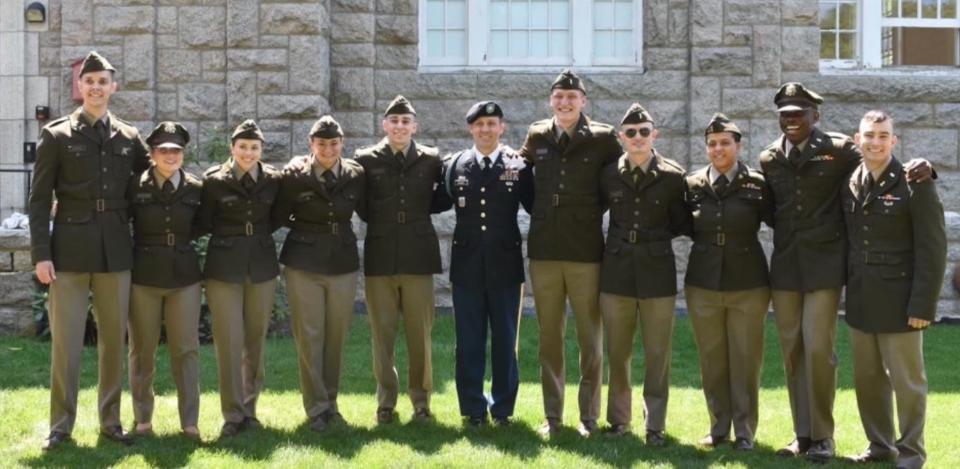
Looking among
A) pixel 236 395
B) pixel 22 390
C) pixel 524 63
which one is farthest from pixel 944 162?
pixel 22 390

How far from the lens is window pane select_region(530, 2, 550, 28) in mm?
11289

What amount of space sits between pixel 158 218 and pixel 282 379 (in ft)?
7.21

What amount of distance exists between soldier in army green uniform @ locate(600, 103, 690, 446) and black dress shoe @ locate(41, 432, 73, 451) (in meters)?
3.04

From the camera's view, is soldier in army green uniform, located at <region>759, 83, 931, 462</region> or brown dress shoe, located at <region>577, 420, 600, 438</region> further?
brown dress shoe, located at <region>577, 420, 600, 438</region>

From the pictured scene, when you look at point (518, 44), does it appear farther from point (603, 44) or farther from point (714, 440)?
point (714, 440)

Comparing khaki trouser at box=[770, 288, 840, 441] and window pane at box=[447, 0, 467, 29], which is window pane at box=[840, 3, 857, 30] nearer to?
window pane at box=[447, 0, 467, 29]

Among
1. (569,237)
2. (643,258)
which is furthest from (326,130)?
(643,258)

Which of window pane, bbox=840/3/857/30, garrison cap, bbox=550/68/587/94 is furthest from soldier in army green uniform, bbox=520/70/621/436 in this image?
window pane, bbox=840/3/857/30

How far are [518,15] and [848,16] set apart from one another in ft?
11.0

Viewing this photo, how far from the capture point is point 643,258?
6254mm

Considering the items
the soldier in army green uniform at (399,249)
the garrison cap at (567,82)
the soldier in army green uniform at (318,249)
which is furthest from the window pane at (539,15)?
the soldier in army green uniform at (318,249)

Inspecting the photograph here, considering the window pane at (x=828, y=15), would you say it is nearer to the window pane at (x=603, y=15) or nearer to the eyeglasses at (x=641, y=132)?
the window pane at (x=603, y=15)

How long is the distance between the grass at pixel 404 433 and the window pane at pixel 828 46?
153 inches

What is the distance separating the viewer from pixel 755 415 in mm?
6273
